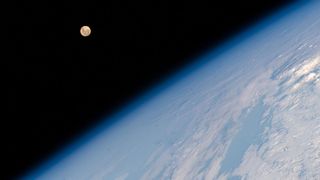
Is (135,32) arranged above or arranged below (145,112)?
above

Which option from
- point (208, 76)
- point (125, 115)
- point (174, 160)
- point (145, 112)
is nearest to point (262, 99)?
point (174, 160)

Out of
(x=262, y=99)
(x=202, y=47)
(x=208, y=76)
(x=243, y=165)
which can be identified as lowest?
(x=243, y=165)

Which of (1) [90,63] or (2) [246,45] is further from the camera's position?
(2) [246,45]

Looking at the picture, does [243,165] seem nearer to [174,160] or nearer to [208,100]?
[174,160]

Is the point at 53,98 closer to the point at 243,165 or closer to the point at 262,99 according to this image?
the point at 262,99

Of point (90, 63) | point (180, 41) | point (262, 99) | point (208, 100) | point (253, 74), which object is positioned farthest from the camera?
point (180, 41)

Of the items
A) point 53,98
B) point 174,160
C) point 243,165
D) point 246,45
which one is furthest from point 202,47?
point 243,165

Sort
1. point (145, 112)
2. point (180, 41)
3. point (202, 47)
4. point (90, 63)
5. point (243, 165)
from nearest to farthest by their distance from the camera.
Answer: point (243, 165)
point (90, 63)
point (180, 41)
point (202, 47)
point (145, 112)
